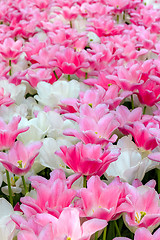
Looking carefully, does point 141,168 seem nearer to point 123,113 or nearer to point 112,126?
point 112,126

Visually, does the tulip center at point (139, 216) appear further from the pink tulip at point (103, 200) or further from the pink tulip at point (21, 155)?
the pink tulip at point (21, 155)

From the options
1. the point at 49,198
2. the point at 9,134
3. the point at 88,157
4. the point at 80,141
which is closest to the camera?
the point at 49,198

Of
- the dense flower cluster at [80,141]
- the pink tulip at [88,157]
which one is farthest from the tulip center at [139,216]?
the pink tulip at [88,157]

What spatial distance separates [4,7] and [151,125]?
1.77m

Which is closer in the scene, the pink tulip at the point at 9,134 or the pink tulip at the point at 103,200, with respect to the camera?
the pink tulip at the point at 103,200

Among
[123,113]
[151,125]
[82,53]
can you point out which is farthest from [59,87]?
[151,125]

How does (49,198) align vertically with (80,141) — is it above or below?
above

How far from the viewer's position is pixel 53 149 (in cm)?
114

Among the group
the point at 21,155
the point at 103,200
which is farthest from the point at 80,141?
the point at 103,200

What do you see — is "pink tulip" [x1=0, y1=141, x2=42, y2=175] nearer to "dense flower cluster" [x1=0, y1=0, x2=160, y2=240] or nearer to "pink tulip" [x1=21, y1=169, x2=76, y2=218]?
"dense flower cluster" [x1=0, y1=0, x2=160, y2=240]

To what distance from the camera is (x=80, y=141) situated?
1.24m

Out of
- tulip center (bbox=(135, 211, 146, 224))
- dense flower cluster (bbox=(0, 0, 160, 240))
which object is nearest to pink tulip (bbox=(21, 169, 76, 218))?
dense flower cluster (bbox=(0, 0, 160, 240))

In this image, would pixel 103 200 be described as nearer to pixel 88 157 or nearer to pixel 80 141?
pixel 88 157

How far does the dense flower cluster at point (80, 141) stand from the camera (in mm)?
843
